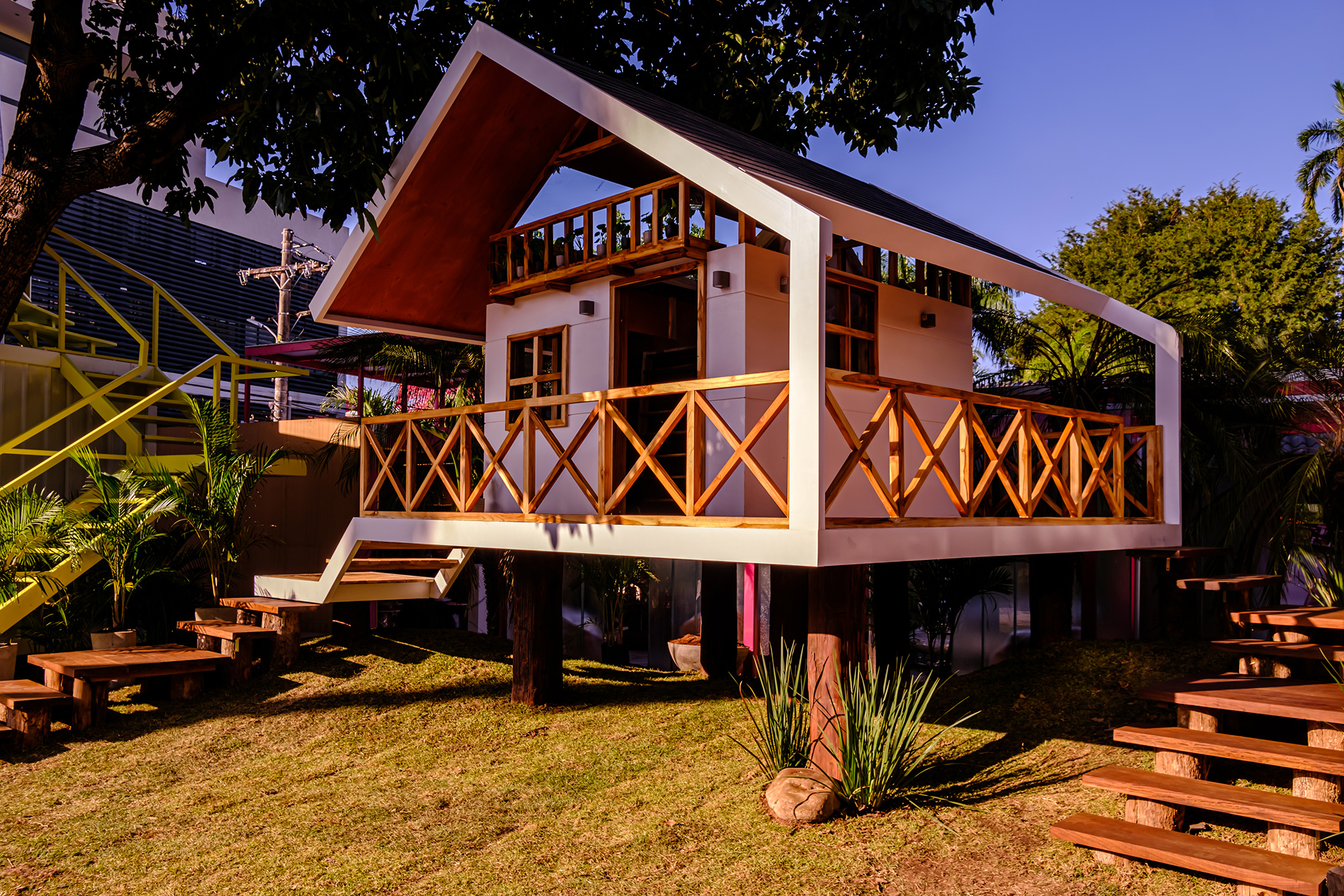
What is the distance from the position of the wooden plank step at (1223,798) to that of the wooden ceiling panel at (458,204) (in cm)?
731

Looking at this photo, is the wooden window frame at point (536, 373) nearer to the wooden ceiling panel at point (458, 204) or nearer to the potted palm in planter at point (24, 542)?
the wooden ceiling panel at point (458, 204)

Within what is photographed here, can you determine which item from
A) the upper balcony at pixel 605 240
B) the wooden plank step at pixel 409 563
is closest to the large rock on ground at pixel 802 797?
the upper balcony at pixel 605 240

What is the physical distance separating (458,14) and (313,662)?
7.61 metres

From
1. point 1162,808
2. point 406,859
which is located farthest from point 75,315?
point 1162,808

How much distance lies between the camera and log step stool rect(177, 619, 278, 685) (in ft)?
34.8

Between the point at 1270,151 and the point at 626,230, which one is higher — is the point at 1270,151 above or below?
above

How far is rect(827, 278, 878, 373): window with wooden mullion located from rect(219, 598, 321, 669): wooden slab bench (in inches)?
251

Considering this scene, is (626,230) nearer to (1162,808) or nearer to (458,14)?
(458,14)

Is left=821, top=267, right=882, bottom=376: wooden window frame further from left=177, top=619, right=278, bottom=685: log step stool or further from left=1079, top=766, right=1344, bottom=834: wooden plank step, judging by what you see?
left=177, top=619, right=278, bottom=685: log step stool

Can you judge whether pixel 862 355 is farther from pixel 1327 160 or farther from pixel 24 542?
pixel 1327 160

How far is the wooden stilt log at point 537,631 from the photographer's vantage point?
9750mm

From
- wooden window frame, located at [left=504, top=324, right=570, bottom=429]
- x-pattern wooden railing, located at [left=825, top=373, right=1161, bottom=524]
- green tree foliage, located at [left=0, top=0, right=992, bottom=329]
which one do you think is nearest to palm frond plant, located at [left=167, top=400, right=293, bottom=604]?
green tree foliage, located at [left=0, top=0, right=992, bottom=329]

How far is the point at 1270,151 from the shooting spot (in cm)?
3014

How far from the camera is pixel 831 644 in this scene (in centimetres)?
685
